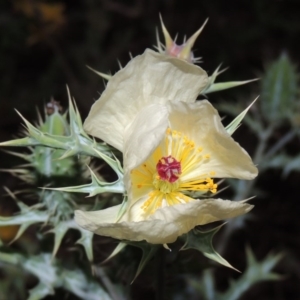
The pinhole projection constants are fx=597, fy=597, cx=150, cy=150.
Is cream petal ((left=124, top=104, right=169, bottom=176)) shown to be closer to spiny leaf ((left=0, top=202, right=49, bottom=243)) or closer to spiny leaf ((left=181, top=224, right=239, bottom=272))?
spiny leaf ((left=181, top=224, right=239, bottom=272))

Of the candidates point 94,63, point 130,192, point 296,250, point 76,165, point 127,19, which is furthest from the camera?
point 127,19

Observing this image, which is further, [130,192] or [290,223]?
[290,223]

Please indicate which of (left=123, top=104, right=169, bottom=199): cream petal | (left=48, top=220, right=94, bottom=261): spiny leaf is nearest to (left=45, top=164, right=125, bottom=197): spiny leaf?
(left=123, top=104, right=169, bottom=199): cream petal

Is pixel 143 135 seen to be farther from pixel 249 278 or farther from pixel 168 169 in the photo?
pixel 249 278

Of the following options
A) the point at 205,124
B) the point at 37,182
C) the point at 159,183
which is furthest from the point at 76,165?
the point at 205,124

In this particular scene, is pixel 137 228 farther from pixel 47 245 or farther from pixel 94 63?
pixel 94 63

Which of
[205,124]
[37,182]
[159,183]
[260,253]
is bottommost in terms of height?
[260,253]

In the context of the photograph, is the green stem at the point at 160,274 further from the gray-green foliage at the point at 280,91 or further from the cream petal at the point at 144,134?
the gray-green foliage at the point at 280,91
